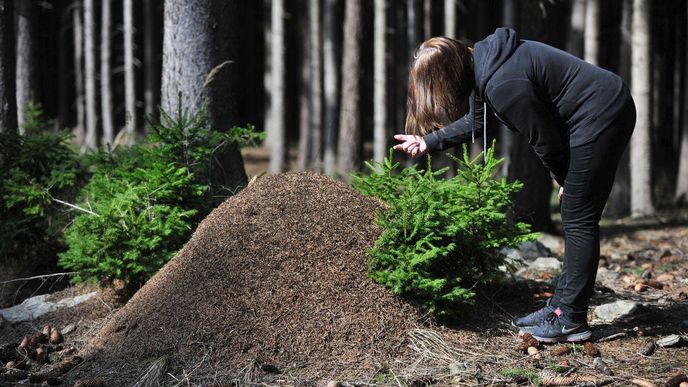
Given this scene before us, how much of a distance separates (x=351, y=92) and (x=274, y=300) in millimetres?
9883

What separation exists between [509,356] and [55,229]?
13.4ft

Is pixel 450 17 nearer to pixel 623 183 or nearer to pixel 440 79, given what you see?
pixel 623 183

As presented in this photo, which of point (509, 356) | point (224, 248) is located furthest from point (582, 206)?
point (224, 248)

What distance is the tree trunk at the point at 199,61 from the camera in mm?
6770

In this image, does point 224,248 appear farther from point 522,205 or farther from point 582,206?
point 522,205

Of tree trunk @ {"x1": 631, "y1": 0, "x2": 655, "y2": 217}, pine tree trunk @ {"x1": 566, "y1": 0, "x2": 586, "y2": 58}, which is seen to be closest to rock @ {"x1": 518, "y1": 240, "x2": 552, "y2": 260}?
tree trunk @ {"x1": 631, "y1": 0, "x2": 655, "y2": 217}

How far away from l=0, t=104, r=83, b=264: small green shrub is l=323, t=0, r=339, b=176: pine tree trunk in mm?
8649

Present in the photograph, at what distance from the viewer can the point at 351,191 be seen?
5.38m

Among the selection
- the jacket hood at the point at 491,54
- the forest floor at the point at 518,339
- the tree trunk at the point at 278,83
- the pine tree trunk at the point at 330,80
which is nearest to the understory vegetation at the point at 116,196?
the forest floor at the point at 518,339

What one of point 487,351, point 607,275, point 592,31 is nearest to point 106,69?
point 592,31

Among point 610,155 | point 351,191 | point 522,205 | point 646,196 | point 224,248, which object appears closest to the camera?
point 610,155

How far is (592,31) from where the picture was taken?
1240 cm

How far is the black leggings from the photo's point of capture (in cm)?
426

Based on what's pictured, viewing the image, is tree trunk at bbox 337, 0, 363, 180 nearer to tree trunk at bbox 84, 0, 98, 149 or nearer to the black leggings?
tree trunk at bbox 84, 0, 98, 149
